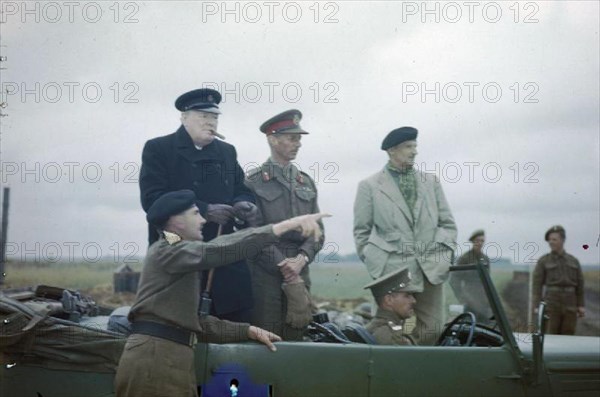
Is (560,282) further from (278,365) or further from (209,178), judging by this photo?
(278,365)

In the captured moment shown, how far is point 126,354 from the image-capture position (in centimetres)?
359

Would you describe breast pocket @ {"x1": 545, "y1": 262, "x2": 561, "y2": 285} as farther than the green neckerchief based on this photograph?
Yes

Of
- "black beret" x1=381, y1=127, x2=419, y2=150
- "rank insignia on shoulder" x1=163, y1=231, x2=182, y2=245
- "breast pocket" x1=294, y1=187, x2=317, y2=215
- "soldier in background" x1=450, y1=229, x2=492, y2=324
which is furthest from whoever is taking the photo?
"black beret" x1=381, y1=127, x2=419, y2=150

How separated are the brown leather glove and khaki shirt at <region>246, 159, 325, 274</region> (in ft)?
0.42

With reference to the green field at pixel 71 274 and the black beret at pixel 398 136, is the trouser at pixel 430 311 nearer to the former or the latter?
the green field at pixel 71 274

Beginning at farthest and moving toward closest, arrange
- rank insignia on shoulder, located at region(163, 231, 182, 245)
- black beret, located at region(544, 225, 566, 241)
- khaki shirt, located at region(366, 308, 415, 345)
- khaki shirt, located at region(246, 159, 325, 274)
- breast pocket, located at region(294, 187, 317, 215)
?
black beret, located at region(544, 225, 566, 241) → breast pocket, located at region(294, 187, 317, 215) → khaki shirt, located at region(246, 159, 325, 274) → khaki shirt, located at region(366, 308, 415, 345) → rank insignia on shoulder, located at region(163, 231, 182, 245)

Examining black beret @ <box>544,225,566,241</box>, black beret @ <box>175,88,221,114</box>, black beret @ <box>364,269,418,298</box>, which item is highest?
black beret @ <box>175,88,221,114</box>

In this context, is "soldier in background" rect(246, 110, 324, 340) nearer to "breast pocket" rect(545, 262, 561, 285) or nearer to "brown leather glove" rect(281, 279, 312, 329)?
"brown leather glove" rect(281, 279, 312, 329)

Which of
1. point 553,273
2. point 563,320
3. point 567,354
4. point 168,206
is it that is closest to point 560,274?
point 553,273

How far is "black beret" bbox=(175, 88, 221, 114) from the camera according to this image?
4.40 metres

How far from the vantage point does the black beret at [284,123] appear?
454cm

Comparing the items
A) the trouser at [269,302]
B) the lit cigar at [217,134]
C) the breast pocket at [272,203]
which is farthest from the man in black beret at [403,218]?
the lit cigar at [217,134]

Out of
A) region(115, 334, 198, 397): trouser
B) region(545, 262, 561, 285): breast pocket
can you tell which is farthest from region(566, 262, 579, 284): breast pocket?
region(115, 334, 198, 397): trouser

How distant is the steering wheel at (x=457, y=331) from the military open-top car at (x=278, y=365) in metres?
0.15
